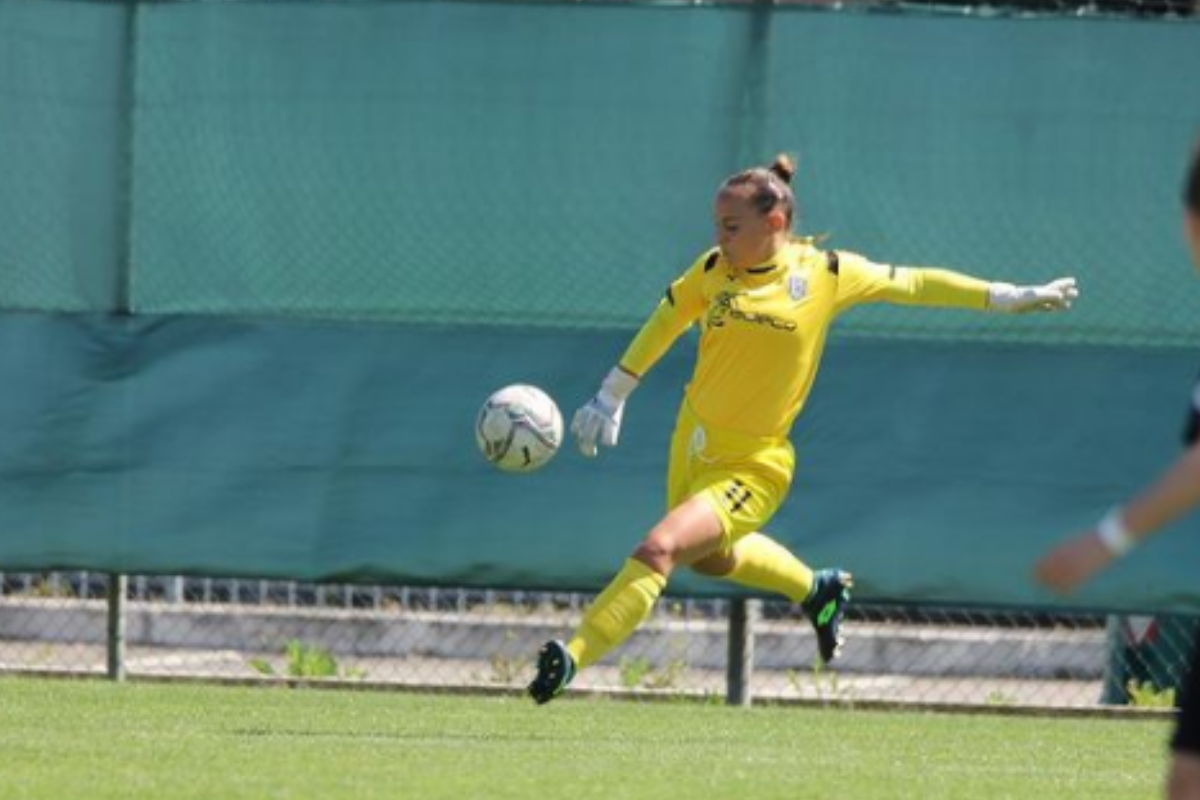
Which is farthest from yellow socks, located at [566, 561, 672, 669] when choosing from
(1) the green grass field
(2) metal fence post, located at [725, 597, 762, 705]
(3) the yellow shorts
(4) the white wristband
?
(4) the white wristband

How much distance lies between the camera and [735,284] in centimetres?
960

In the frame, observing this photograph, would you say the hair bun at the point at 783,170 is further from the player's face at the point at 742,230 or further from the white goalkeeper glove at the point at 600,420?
the white goalkeeper glove at the point at 600,420

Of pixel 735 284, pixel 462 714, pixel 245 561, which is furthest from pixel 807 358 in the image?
pixel 245 561

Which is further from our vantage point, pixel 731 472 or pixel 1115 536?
pixel 731 472

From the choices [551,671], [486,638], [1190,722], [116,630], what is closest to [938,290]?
[551,671]

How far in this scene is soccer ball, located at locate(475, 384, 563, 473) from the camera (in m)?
9.73

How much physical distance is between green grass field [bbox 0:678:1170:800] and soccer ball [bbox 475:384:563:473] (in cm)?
99

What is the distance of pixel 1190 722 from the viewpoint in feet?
16.0

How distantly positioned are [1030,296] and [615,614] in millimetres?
1937

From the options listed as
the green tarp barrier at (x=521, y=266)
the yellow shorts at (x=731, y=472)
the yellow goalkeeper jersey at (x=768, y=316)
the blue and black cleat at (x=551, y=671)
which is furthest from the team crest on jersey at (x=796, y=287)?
the blue and black cleat at (x=551, y=671)

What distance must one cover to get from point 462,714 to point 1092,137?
356 centimetres

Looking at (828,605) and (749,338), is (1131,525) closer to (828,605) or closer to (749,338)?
(749,338)

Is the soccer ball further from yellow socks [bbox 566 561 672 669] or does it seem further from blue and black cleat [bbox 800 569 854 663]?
blue and black cleat [bbox 800 569 854 663]

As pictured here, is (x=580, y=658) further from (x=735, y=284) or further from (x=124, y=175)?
(x=124, y=175)
